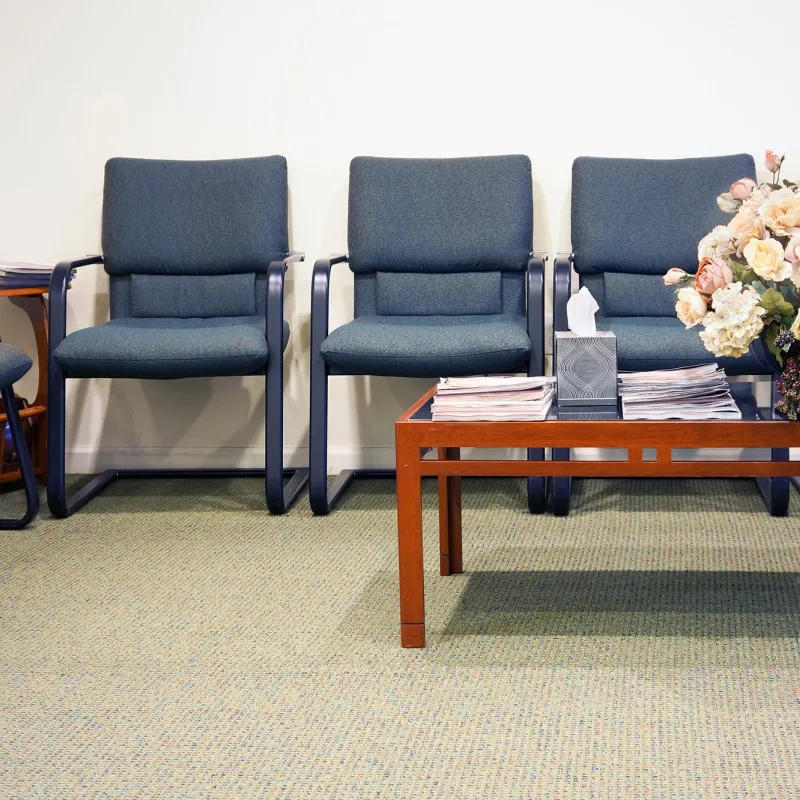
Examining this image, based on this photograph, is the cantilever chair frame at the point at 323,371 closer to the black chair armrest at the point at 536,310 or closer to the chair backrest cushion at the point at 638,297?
the black chair armrest at the point at 536,310

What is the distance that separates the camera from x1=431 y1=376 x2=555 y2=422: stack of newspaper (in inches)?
64.3

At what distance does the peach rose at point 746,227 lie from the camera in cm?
156

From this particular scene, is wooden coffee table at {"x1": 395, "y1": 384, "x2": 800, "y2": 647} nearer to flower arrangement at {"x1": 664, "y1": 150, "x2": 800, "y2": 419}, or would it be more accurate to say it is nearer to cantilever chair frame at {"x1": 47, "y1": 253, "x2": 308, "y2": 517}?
flower arrangement at {"x1": 664, "y1": 150, "x2": 800, "y2": 419}

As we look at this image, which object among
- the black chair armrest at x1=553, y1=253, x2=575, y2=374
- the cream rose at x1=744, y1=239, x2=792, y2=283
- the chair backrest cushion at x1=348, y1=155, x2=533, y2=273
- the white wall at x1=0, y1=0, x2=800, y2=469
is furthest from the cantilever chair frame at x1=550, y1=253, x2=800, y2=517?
the cream rose at x1=744, y1=239, x2=792, y2=283

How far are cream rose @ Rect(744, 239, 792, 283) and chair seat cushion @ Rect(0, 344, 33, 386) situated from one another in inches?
66.3

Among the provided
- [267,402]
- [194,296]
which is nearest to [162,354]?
[267,402]

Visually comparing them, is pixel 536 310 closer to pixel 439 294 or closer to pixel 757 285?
pixel 439 294

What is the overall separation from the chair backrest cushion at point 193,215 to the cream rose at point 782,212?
1.62 meters

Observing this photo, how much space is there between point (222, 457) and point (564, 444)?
5.76ft

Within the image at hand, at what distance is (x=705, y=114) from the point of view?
2.88 m

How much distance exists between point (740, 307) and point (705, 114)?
1553mm

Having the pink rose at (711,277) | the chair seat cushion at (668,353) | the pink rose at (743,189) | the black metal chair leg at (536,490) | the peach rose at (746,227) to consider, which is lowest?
the black metal chair leg at (536,490)

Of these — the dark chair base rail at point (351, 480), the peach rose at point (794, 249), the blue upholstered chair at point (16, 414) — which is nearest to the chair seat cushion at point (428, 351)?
the dark chair base rail at point (351, 480)

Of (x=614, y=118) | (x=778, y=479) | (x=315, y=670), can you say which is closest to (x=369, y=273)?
(x=614, y=118)
